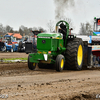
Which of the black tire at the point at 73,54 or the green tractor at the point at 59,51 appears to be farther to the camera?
the black tire at the point at 73,54

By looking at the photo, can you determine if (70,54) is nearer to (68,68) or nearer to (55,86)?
(68,68)

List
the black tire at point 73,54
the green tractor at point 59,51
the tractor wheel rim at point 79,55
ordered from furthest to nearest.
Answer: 1. the tractor wheel rim at point 79,55
2. the black tire at point 73,54
3. the green tractor at point 59,51

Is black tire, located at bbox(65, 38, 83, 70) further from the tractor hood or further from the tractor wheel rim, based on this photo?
the tractor hood

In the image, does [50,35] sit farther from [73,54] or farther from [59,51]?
[73,54]

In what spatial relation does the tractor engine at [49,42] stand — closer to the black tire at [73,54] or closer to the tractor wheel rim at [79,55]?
the black tire at [73,54]

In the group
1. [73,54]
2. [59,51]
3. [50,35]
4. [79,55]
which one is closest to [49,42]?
[50,35]

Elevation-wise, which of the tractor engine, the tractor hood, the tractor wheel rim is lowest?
the tractor wheel rim

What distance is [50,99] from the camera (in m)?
4.50

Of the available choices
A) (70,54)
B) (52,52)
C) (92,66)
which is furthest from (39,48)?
(92,66)

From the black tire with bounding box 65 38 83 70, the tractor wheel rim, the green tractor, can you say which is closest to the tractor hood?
the green tractor

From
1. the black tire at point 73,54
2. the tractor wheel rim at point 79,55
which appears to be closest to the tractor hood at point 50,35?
the black tire at point 73,54

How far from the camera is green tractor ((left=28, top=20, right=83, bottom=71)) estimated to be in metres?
9.10

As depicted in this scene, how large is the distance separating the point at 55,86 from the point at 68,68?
14.1 ft

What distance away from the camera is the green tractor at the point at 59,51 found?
910 centimetres
